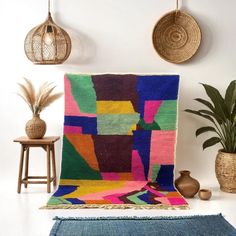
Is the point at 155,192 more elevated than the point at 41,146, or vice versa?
the point at 41,146

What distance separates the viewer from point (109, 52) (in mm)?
4406

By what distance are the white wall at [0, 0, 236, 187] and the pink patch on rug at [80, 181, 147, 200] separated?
54cm

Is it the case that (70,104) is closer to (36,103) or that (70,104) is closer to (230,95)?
(36,103)

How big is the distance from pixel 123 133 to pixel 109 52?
0.79m

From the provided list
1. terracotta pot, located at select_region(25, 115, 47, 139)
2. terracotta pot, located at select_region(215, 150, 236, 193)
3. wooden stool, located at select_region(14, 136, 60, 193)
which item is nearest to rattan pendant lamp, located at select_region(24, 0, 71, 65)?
terracotta pot, located at select_region(25, 115, 47, 139)

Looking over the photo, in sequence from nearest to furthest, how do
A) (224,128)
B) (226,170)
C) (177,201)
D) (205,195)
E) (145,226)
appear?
1. (145,226)
2. (177,201)
3. (205,195)
4. (226,170)
5. (224,128)

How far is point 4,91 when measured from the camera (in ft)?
14.5

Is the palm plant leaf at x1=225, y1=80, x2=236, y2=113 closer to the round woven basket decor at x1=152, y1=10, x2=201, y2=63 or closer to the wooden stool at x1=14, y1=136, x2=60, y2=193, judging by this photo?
the round woven basket decor at x1=152, y1=10, x2=201, y2=63

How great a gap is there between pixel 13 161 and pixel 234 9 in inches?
101

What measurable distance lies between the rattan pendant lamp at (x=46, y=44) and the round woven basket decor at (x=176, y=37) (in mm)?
873

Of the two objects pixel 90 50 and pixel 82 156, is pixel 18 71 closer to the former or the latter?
pixel 90 50

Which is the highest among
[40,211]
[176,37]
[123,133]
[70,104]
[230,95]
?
[176,37]

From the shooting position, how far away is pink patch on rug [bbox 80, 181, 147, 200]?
12.5ft

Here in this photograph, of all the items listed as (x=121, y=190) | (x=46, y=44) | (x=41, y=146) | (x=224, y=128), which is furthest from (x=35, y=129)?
(x=224, y=128)
